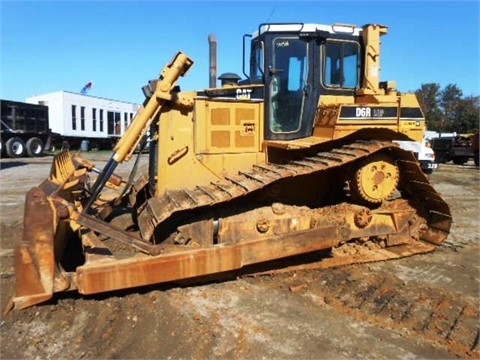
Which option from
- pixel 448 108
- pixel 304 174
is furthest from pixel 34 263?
pixel 448 108

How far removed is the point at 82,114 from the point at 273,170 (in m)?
32.8

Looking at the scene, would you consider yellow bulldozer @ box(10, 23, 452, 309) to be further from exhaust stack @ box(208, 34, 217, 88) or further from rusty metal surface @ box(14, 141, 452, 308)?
exhaust stack @ box(208, 34, 217, 88)

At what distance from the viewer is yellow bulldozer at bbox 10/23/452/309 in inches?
200

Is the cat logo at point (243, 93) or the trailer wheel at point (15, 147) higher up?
the cat logo at point (243, 93)

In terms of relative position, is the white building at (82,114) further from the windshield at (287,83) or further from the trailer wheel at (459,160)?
the windshield at (287,83)

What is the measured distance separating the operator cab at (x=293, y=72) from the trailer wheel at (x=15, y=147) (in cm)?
2368

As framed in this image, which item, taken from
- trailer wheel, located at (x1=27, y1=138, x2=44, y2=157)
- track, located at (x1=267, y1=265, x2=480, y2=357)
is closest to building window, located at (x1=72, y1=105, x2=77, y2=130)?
trailer wheel, located at (x1=27, y1=138, x2=44, y2=157)

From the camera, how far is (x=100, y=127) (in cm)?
3734

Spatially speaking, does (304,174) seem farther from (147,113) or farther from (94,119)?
(94,119)

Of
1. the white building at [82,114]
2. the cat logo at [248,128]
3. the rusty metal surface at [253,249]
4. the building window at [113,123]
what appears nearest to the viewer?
the rusty metal surface at [253,249]

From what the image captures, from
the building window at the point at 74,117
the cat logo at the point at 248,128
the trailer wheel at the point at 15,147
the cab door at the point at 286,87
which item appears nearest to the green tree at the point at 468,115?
the building window at the point at 74,117

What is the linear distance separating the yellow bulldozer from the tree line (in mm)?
49781

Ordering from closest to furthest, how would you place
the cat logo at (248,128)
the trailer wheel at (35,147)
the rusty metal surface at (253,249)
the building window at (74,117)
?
the rusty metal surface at (253,249) < the cat logo at (248,128) < the trailer wheel at (35,147) < the building window at (74,117)

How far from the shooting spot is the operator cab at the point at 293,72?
19.3ft
